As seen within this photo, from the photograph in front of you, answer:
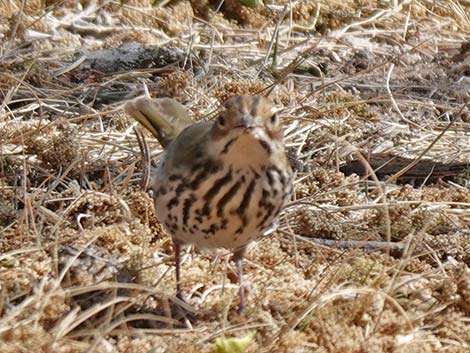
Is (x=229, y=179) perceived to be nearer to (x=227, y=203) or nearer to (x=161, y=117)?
(x=227, y=203)

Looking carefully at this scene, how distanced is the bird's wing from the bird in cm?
44

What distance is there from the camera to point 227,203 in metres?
3.85

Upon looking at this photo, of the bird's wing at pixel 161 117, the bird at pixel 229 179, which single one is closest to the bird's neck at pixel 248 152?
the bird at pixel 229 179

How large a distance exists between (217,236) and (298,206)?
4.17 ft

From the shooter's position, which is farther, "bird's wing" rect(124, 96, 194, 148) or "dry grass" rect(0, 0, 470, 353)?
→ "bird's wing" rect(124, 96, 194, 148)

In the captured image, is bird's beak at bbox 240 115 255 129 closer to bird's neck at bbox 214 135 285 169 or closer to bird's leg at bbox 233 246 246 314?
bird's neck at bbox 214 135 285 169

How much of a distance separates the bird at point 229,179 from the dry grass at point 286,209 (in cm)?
25

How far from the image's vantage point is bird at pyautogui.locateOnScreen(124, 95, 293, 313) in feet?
12.3

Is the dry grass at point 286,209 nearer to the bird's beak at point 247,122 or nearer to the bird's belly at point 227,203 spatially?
the bird's belly at point 227,203

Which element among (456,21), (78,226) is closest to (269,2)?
(456,21)

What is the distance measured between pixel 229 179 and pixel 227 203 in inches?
3.3

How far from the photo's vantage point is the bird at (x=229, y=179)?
3.74 metres

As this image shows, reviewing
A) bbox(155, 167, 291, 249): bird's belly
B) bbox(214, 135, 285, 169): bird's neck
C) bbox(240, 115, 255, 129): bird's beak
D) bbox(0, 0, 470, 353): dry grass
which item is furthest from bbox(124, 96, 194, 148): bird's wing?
bbox(240, 115, 255, 129): bird's beak

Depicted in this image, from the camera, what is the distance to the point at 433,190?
17.9 feet
